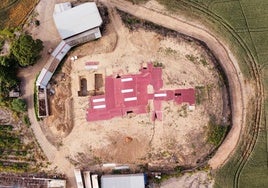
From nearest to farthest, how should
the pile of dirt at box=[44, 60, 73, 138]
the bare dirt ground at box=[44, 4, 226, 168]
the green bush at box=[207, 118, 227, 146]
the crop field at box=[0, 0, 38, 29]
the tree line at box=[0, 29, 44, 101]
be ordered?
the tree line at box=[0, 29, 44, 101], the green bush at box=[207, 118, 227, 146], the bare dirt ground at box=[44, 4, 226, 168], the pile of dirt at box=[44, 60, 73, 138], the crop field at box=[0, 0, 38, 29]

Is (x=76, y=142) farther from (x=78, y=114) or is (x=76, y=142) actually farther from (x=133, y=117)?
(x=133, y=117)

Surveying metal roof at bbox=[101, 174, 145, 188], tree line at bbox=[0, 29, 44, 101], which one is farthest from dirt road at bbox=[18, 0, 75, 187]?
metal roof at bbox=[101, 174, 145, 188]

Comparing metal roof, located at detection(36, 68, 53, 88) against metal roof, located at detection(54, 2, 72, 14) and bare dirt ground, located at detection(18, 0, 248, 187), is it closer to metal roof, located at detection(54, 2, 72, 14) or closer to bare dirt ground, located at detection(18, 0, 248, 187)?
bare dirt ground, located at detection(18, 0, 248, 187)

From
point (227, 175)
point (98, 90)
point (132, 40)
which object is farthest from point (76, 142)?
point (227, 175)

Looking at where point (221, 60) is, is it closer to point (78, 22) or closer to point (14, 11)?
point (78, 22)

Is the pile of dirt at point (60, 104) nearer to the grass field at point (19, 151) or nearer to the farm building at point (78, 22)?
the grass field at point (19, 151)

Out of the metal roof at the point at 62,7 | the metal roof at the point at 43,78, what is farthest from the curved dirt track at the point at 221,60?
the metal roof at the point at 43,78

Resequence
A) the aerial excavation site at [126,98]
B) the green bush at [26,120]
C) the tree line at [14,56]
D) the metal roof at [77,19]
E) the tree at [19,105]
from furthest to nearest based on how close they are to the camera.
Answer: the green bush at [26,120], the tree at [19,105], the metal roof at [77,19], the aerial excavation site at [126,98], the tree line at [14,56]
